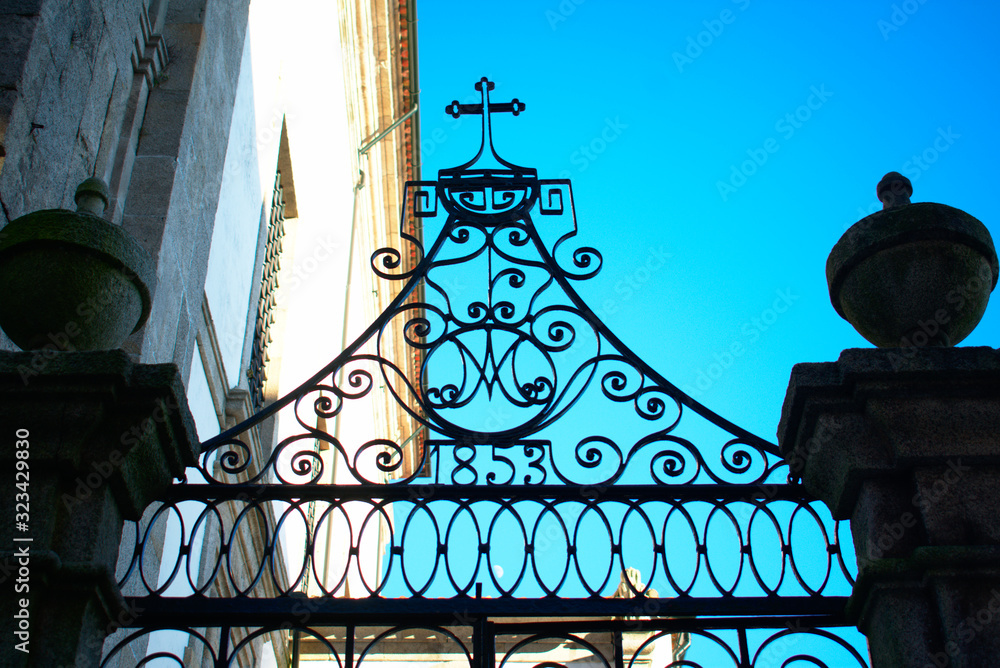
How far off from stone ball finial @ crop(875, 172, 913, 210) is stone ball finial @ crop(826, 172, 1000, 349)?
13cm

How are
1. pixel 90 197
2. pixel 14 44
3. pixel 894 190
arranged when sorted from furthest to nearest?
pixel 14 44 → pixel 894 190 → pixel 90 197

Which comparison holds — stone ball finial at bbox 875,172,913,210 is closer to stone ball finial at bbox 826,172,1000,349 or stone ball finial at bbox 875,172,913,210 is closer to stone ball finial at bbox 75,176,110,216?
stone ball finial at bbox 826,172,1000,349

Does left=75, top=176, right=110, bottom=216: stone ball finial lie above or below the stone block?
below

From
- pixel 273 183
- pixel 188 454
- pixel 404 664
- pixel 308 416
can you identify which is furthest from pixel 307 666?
pixel 188 454

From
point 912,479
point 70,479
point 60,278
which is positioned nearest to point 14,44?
point 60,278

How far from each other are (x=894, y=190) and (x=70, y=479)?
9.77ft

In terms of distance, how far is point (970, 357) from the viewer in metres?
3.41

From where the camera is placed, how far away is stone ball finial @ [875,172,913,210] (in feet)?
12.6

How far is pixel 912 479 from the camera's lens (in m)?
3.36

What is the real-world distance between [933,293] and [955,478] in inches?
25.4

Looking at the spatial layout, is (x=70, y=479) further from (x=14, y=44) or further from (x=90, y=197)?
(x=14, y=44)

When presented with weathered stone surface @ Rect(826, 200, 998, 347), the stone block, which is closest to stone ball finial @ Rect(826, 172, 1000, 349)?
weathered stone surface @ Rect(826, 200, 998, 347)

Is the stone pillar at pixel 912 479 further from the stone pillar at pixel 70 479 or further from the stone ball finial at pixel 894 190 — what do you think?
the stone pillar at pixel 70 479

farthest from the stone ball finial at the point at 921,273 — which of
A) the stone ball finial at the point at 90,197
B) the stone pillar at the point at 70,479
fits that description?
the stone ball finial at the point at 90,197
